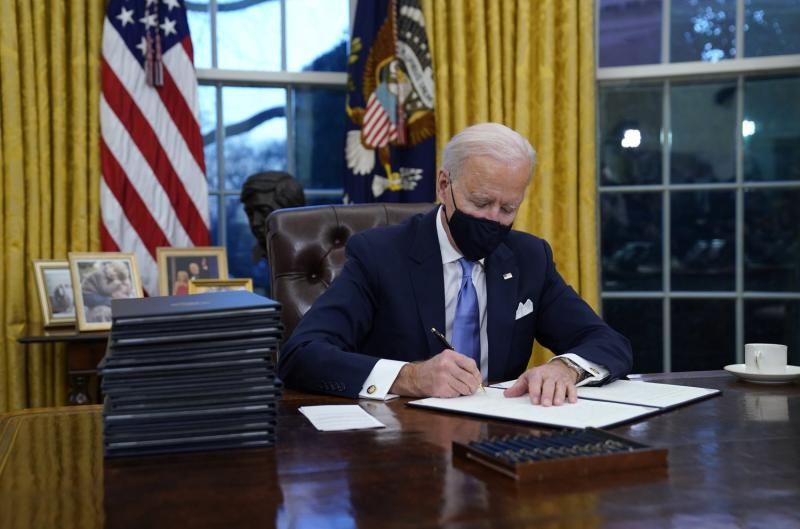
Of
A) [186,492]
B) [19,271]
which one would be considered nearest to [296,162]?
[19,271]

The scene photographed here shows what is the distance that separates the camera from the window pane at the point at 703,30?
3732mm

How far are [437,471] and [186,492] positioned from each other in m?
0.29

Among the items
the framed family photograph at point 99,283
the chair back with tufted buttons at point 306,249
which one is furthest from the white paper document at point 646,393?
the framed family photograph at point 99,283

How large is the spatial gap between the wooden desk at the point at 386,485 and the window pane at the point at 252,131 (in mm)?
2527

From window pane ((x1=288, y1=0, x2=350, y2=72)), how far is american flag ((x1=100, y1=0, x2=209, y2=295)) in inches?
22.1

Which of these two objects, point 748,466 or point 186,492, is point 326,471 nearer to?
point 186,492

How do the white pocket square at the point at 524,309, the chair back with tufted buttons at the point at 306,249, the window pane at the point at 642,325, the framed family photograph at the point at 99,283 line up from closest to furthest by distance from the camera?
the white pocket square at the point at 524,309 → the chair back with tufted buttons at the point at 306,249 → the framed family photograph at the point at 99,283 → the window pane at the point at 642,325

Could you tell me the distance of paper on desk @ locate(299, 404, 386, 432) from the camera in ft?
4.15

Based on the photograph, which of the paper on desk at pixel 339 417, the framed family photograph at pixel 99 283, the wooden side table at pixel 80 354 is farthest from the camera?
the framed family photograph at pixel 99 283

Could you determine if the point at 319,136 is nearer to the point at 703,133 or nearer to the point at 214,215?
the point at 214,215

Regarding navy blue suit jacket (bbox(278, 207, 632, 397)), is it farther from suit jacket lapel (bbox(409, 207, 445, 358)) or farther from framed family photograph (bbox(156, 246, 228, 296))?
framed family photograph (bbox(156, 246, 228, 296))

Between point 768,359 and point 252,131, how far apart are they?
2554mm

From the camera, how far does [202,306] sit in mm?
1134

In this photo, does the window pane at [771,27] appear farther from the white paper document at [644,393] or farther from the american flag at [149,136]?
the white paper document at [644,393]
